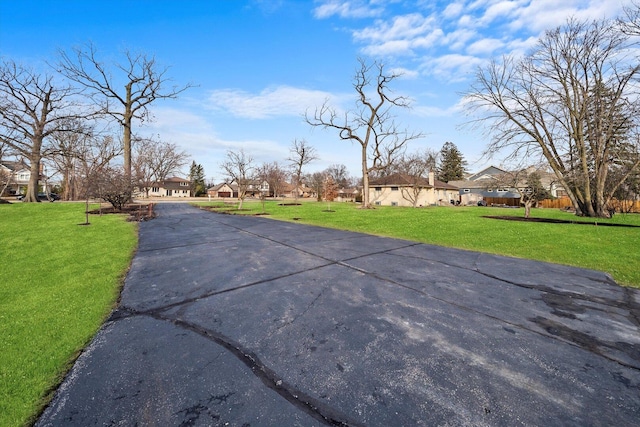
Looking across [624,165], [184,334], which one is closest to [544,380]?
[184,334]

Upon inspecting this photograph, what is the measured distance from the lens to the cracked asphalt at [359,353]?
6.73 feet

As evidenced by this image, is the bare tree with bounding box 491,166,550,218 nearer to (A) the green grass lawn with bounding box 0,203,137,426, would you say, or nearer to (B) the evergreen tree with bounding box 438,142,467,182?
(A) the green grass lawn with bounding box 0,203,137,426

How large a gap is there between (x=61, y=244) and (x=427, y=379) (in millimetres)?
10725

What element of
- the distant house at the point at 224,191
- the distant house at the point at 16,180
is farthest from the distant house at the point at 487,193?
the distant house at the point at 16,180

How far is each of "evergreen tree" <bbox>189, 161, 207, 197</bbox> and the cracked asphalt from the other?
7942 cm

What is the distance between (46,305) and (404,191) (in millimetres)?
36121

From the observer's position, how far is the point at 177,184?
3221 inches

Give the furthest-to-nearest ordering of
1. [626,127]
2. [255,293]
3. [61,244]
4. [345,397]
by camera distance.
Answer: [626,127]
[61,244]
[255,293]
[345,397]

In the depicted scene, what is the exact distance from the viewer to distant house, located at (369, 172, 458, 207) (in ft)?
116

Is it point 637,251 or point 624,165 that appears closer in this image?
point 637,251

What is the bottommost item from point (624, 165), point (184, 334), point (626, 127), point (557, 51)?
point (184, 334)

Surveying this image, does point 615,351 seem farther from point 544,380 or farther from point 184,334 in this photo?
point 184,334

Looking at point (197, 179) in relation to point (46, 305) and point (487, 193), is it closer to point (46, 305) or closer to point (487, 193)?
point (487, 193)

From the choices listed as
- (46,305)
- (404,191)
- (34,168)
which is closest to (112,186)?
(34,168)
